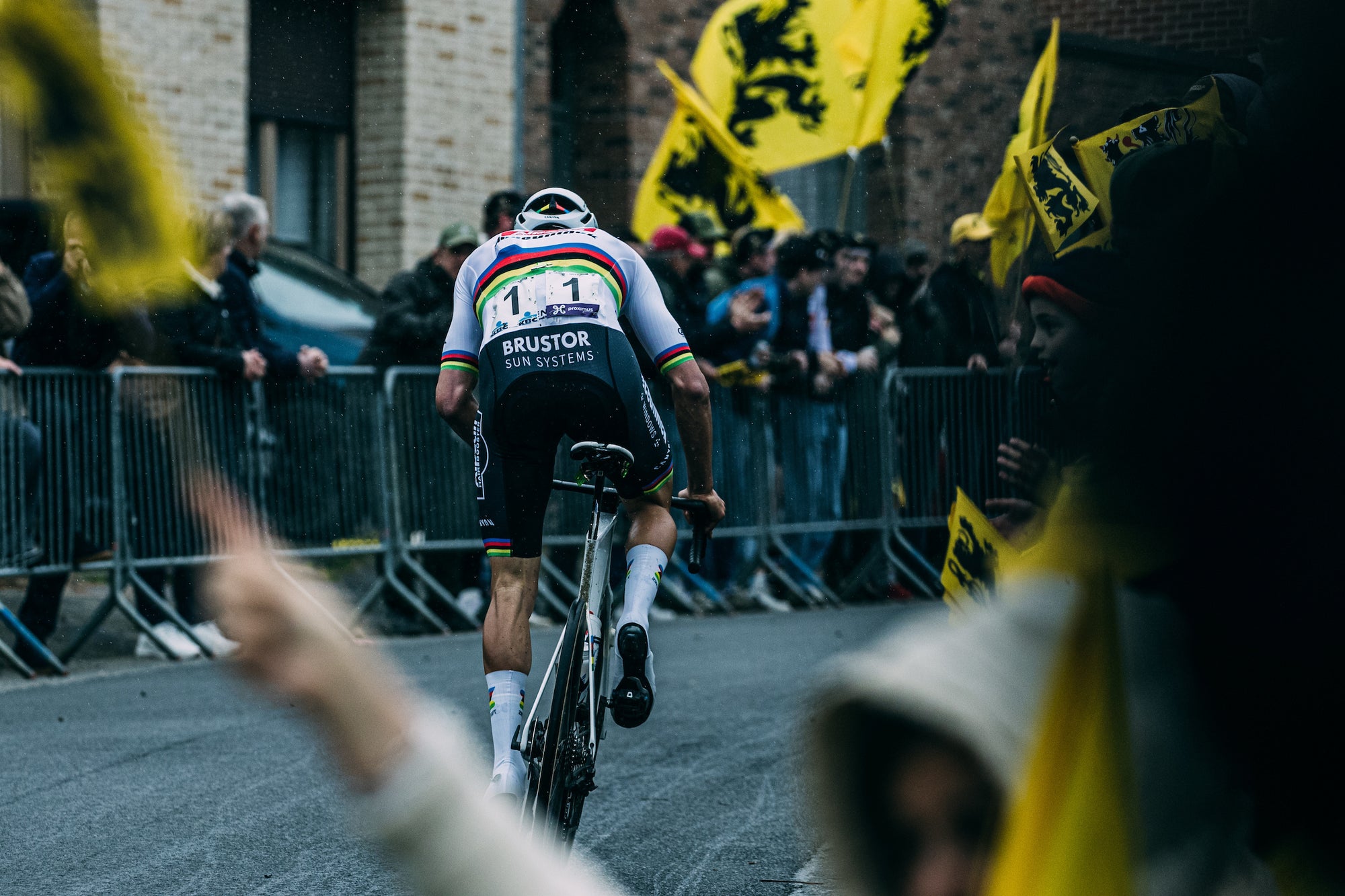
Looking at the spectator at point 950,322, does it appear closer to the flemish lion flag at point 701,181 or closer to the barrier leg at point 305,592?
the flemish lion flag at point 701,181

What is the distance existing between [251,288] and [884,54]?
8016 millimetres

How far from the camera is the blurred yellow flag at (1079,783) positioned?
3.62 ft

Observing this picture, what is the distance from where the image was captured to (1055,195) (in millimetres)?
3363

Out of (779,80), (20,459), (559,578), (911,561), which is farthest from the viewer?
(779,80)

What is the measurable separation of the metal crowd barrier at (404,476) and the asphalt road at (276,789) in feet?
2.45

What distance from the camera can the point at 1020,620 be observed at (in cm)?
119

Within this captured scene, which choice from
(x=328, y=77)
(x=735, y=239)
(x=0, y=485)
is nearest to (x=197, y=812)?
(x=0, y=485)

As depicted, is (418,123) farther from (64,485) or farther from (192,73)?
(192,73)

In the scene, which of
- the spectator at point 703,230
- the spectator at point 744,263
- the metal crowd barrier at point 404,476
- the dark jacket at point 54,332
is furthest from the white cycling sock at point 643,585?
the spectator at point 703,230

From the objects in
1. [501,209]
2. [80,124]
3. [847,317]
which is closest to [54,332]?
[501,209]

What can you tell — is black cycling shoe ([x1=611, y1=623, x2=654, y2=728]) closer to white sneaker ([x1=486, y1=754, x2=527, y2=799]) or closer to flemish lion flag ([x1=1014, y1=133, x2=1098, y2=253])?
white sneaker ([x1=486, y1=754, x2=527, y2=799])

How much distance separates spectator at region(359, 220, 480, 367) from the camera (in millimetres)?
10641

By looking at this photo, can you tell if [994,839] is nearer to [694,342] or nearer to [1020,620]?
[1020,620]

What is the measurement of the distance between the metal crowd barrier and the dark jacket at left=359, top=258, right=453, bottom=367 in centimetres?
16
